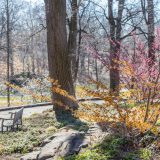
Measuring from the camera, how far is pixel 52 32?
1303 centimetres

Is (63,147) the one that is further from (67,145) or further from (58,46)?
(58,46)

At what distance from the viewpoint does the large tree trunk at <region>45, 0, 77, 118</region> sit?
12992mm

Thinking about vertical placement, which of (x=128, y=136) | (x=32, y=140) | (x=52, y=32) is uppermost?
(x=52, y=32)

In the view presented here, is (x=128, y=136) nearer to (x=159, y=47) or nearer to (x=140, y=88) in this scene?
(x=140, y=88)

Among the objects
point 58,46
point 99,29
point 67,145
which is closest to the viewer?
point 67,145

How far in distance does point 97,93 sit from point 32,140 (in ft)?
12.9

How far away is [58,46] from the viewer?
13.1m

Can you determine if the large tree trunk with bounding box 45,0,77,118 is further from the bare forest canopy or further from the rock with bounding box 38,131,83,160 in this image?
the rock with bounding box 38,131,83,160

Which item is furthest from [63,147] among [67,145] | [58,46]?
[58,46]

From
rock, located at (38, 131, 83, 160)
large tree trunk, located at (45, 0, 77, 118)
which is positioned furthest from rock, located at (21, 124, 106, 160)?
large tree trunk, located at (45, 0, 77, 118)

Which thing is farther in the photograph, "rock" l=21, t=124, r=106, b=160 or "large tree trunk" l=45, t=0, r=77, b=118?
"large tree trunk" l=45, t=0, r=77, b=118

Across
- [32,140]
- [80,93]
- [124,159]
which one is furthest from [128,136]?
[32,140]

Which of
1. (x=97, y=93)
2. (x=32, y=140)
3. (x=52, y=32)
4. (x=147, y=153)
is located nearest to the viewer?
(x=147, y=153)

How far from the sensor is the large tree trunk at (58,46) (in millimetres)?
12992
